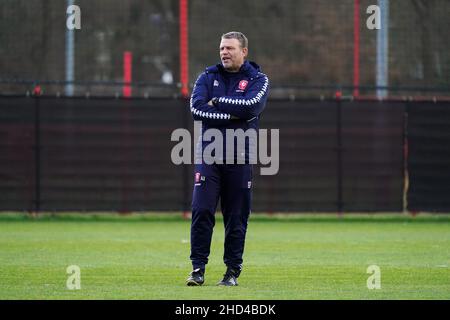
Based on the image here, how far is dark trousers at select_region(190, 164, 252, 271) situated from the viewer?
934cm

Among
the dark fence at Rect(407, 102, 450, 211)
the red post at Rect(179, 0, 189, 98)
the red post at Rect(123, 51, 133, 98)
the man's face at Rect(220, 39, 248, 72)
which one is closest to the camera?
the man's face at Rect(220, 39, 248, 72)

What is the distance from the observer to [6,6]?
1888 centimetres

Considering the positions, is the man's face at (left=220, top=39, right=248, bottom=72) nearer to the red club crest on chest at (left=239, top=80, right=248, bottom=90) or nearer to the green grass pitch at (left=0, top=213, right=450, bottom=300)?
the red club crest on chest at (left=239, top=80, right=248, bottom=90)

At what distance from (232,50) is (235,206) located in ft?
4.40

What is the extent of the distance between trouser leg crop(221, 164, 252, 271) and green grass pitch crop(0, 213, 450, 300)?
0.90ft

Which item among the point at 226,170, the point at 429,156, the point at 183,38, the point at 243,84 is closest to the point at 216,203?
the point at 226,170

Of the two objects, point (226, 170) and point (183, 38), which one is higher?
point (183, 38)

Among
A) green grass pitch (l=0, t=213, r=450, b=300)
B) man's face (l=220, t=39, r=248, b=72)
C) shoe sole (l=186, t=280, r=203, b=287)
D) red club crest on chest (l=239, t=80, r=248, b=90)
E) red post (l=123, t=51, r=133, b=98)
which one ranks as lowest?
green grass pitch (l=0, t=213, r=450, b=300)

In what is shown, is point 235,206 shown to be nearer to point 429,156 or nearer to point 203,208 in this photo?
point 203,208

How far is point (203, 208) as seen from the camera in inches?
368

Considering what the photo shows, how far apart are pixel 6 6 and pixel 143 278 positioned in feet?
34.0

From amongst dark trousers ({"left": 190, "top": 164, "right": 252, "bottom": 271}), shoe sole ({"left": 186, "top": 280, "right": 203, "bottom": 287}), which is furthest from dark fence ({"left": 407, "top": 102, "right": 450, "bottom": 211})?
shoe sole ({"left": 186, "top": 280, "right": 203, "bottom": 287})

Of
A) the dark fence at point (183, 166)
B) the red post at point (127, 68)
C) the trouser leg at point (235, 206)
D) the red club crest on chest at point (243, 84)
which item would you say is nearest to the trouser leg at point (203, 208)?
the trouser leg at point (235, 206)
